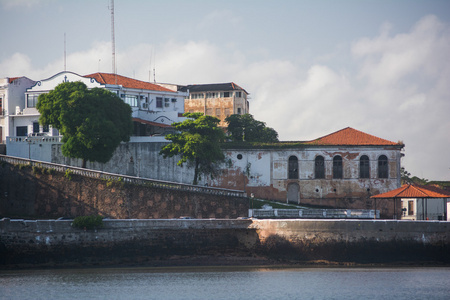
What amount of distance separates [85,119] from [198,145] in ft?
34.6

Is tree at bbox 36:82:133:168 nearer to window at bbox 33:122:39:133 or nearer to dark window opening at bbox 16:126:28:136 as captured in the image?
window at bbox 33:122:39:133

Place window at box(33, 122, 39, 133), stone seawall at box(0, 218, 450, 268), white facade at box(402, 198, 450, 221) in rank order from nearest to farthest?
stone seawall at box(0, 218, 450, 268)
white facade at box(402, 198, 450, 221)
window at box(33, 122, 39, 133)

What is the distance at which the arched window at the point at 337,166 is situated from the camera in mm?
73250

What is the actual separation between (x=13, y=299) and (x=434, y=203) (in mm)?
35595

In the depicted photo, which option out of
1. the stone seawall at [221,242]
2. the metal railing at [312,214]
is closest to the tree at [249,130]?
the metal railing at [312,214]

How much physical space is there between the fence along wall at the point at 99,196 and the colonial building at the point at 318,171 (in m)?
9.58

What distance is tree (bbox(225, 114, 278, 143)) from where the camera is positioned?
3241 inches

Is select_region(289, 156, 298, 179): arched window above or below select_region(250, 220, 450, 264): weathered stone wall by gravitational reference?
above

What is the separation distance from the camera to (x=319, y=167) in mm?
73688

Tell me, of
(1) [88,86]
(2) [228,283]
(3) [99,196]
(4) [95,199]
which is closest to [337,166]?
(3) [99,196]

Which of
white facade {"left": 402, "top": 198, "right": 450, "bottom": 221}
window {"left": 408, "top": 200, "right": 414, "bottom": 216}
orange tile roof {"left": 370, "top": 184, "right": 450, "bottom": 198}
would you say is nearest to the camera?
orange tile roof {"left": 370, "top": 184, "right": 450, "bottom": 198}

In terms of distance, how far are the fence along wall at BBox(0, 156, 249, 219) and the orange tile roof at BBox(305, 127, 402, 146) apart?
14.3 metres

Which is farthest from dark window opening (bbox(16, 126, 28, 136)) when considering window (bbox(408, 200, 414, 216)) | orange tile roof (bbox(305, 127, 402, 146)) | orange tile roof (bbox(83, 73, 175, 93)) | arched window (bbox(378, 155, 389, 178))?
window (bbox(408, 200, 414, 216))

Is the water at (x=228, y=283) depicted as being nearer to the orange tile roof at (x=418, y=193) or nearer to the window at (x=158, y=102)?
the orange tile roof at (x=418, y=193)
